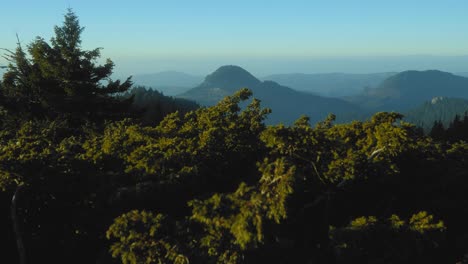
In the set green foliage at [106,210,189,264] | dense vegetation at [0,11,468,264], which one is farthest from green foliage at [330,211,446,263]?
green foliage at [106,210,189,264]

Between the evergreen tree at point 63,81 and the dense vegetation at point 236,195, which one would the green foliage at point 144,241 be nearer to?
the dense vegetation at point 236,195

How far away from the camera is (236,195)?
824cm

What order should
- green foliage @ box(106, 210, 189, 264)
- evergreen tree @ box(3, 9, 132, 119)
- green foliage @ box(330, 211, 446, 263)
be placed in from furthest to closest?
evergreen tree @ box(3, 9, 132, 119) < green foliage @ box(330, 211, 446, 263) < green foliage @ box(106, 210, 189, 264)

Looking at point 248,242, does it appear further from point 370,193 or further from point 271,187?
point 370,193

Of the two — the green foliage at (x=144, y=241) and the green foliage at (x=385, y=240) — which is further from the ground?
the green foliage at (x=144, y=241)

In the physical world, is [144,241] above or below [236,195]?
below

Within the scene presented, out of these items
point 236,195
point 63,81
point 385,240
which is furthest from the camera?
point 63,81

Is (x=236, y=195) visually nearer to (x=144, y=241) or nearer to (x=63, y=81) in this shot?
(x=144, y=241)

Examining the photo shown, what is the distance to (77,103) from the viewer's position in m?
37.1

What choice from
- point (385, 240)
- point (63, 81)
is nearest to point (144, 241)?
point (385, 240)

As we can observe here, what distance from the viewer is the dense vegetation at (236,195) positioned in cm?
851

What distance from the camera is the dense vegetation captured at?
8508 mm

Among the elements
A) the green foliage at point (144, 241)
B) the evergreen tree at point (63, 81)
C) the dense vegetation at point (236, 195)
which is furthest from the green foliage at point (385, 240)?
the evergreen tree at point (63, 81)

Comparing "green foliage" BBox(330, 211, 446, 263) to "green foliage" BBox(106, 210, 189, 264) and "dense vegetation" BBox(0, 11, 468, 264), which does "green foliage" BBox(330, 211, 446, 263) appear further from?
"green foliage" BBox(106, 210, 189, 264)
